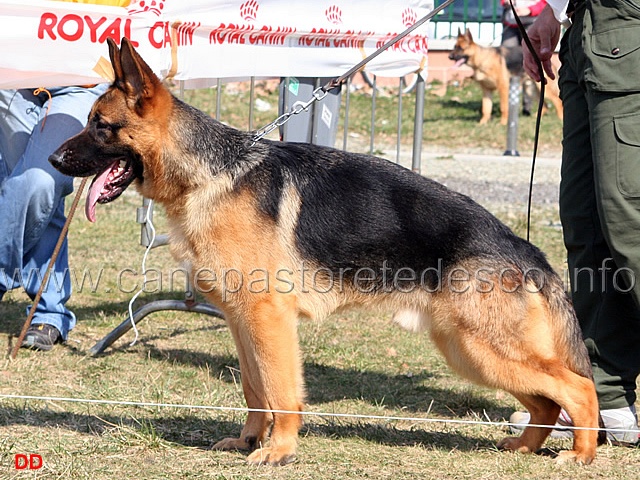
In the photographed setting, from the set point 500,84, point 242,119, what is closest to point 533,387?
point 242,119

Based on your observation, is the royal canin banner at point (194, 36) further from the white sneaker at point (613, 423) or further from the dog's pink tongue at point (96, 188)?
the white sneaker at point (613, 423)

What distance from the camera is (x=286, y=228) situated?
369 centimetres

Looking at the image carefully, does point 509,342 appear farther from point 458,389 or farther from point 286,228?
point 458,389

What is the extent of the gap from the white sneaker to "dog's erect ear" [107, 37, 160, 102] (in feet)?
7.41

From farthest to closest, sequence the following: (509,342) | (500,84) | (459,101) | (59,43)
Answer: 1. (459,101)
2. (500,84)
3. (59,43)
4. (509,342)

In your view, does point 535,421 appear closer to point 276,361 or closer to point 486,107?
point 276,361

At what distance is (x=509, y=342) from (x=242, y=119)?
492 inches

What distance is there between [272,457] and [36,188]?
2293mm

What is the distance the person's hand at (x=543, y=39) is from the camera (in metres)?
4.21

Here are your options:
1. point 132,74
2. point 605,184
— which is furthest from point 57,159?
point 605,184

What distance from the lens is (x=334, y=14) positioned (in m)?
5.79

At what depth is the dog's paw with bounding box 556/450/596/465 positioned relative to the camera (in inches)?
146

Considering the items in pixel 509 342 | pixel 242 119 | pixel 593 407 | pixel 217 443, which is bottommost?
pixel 217 443

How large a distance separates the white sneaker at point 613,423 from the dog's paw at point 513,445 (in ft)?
0.33
